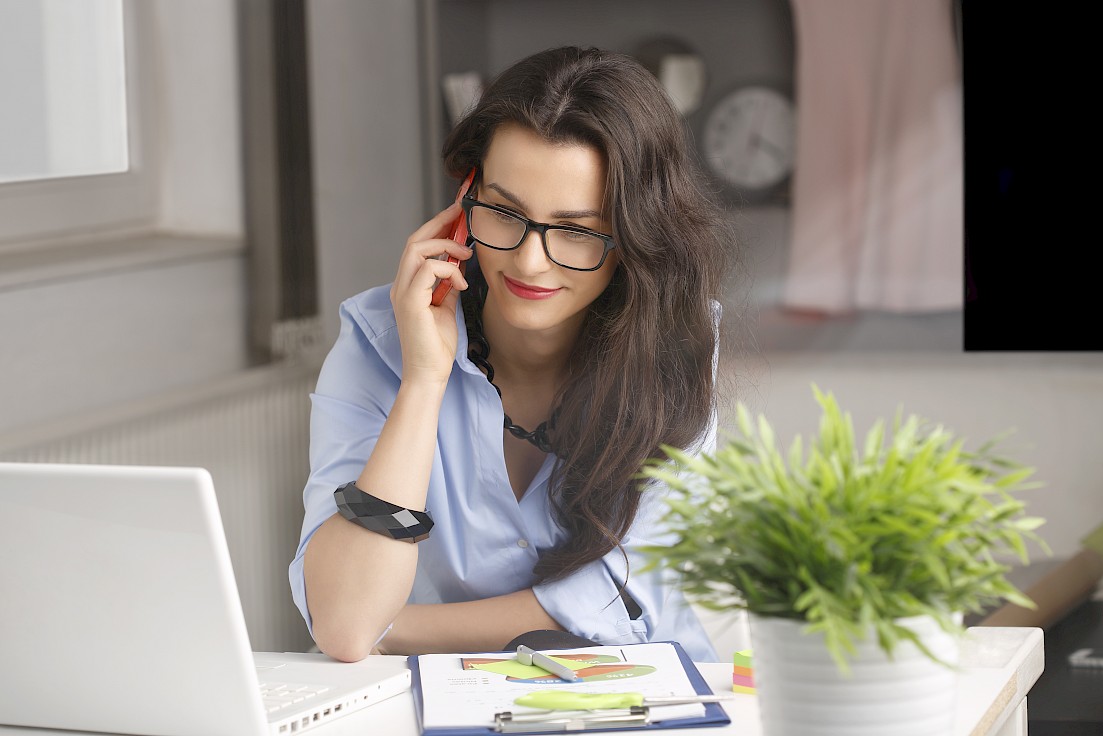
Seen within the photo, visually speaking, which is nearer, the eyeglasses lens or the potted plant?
the potted plant

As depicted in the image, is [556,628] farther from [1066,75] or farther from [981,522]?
[1066,75]

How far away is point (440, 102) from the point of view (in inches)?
128

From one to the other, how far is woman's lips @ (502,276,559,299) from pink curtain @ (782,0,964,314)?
5.45 ft

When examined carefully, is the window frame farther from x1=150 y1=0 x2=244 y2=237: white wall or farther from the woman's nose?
the woman's nose

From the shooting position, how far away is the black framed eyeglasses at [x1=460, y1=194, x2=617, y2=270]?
141 centimetres

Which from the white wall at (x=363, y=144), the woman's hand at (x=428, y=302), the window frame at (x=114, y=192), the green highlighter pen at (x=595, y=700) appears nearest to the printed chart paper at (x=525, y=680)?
the green highlighter pen at (x=595, y=700)

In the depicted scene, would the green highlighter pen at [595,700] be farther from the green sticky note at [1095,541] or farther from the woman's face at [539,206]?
the green sticky note at [1095,541]

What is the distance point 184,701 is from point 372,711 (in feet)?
0.60

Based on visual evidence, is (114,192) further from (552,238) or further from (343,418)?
(552,238)

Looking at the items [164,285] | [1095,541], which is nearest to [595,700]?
[164,285]

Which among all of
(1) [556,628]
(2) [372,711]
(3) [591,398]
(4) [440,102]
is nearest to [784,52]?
(4) [440,102]

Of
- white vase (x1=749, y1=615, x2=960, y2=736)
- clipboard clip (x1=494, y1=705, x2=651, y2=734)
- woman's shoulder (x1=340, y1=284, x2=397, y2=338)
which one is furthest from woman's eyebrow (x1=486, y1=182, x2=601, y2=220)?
white vase (x1=749, y1=615, x2=960, y2=736)

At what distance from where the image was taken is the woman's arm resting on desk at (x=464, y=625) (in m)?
1.40

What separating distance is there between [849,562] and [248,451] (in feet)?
7.69
